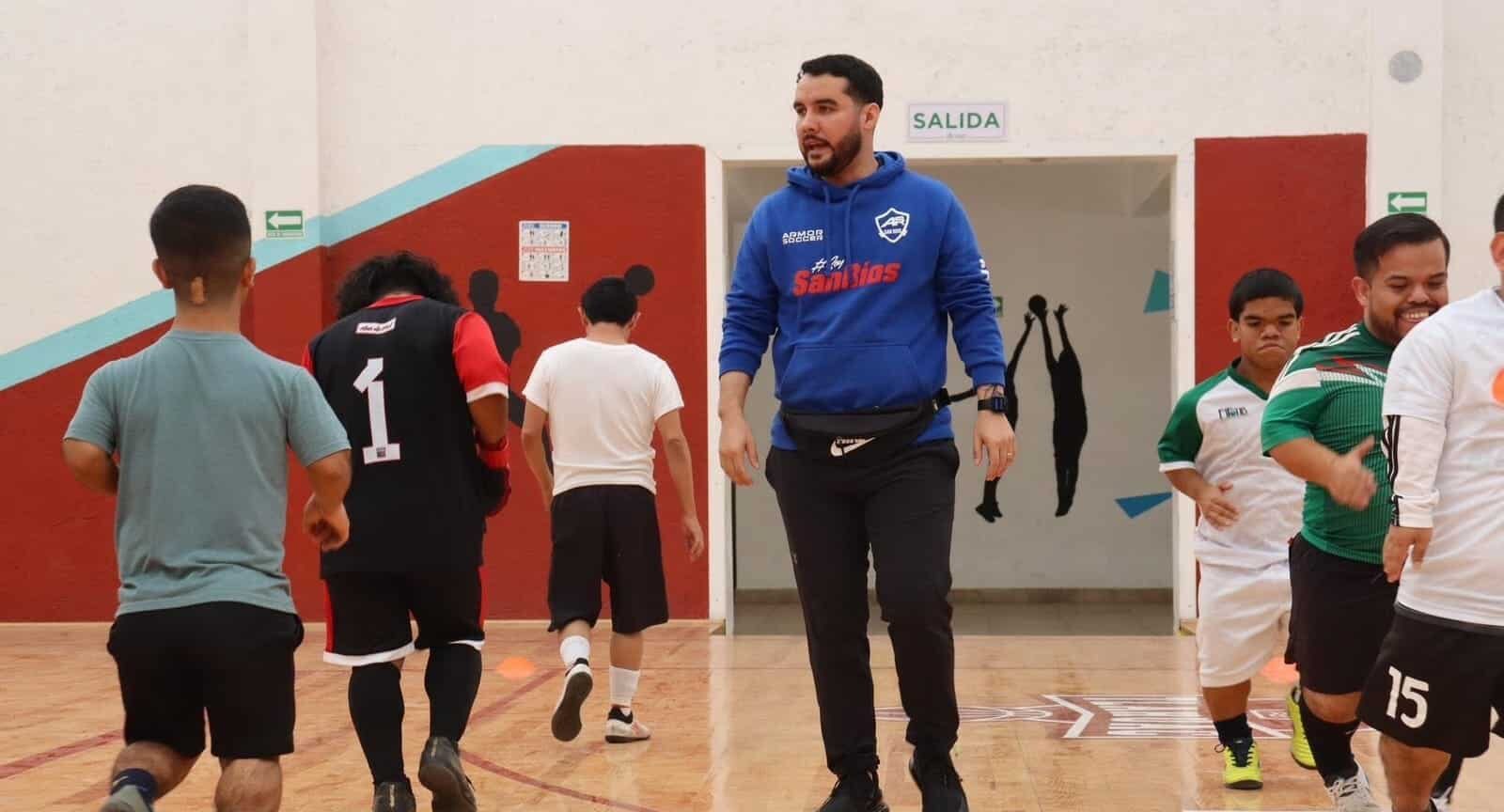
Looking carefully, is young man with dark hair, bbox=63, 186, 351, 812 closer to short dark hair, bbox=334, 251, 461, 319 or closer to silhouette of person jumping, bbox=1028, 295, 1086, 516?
short dark hair, bbox=334, 251, 461, 319

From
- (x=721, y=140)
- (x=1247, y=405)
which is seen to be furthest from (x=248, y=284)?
(x=721, y=140)

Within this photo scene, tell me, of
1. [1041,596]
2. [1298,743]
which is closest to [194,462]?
[1298,743]

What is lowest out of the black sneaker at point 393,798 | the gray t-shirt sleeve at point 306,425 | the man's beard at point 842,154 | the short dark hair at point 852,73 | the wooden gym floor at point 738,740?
the wooden gym floor at point 738,740

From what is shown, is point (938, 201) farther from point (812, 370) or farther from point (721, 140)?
point (721, 140)

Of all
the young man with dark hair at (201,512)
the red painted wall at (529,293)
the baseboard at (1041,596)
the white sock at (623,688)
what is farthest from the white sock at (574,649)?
the baseboard at (1041,596)

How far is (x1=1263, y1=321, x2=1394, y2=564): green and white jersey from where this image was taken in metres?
4.00

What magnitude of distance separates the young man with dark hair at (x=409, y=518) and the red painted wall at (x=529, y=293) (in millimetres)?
5364

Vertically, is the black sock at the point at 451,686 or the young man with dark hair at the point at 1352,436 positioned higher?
the young man with dark hair at the point at 1352,436

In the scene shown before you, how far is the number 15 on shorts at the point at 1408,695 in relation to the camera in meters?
3.34

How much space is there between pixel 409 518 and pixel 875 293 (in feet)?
4.32

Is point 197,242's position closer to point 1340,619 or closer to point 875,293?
point 875,293

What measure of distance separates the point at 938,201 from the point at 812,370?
0.52 meters

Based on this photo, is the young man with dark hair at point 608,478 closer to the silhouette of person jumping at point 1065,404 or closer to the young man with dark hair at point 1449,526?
the young man with dark hair at point 1449,526

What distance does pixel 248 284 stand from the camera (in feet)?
11.2
